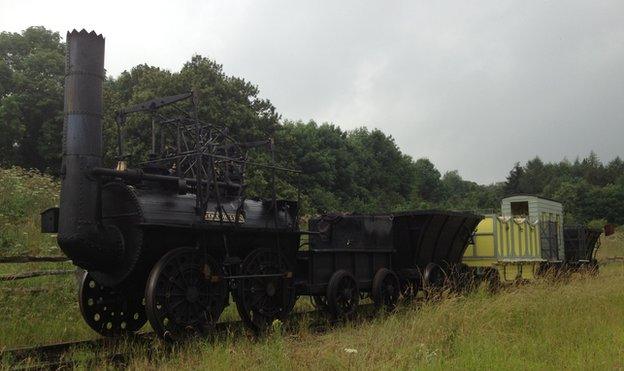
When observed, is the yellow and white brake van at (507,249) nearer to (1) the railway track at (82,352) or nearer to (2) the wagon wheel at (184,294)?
(1) the railway track at (82,352)

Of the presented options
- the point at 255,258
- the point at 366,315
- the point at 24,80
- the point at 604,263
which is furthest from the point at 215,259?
the point at 24,80

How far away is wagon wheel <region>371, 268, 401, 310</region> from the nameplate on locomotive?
3487 millimetres

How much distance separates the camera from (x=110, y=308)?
8469 millimetres

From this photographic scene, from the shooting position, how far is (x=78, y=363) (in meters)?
6.32

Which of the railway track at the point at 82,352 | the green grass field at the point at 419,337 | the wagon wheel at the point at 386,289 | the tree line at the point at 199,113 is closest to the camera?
the green grass field at the point at 419,337

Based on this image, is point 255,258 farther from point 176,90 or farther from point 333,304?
point 176,90

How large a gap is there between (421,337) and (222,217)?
316cm

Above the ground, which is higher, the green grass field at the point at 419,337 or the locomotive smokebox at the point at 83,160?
the locomotive smokebox at the point at 83,160

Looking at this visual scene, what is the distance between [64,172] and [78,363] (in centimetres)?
240

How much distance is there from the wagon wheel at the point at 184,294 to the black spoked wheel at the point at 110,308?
114 centimetres

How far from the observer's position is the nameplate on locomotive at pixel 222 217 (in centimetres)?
795

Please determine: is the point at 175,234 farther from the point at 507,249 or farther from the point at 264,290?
the point at 507,249

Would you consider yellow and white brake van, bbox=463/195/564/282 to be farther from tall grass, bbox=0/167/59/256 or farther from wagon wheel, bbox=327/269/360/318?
tall grass, bbox=0/167/59/256

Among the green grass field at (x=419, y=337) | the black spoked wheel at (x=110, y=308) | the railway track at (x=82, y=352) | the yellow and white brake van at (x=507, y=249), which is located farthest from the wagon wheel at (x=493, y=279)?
the black spoked wheel at (x=110, y=308)
